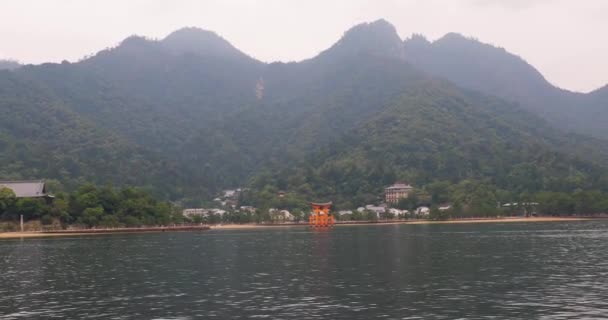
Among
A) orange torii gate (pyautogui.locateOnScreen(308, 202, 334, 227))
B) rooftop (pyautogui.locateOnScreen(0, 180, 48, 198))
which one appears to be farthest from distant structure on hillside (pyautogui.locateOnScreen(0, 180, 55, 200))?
orange torii gate (pyautogui.locateOnScreen(308, 202, 334, 227))

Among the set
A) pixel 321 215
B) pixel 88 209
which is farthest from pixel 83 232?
pixel 321 215

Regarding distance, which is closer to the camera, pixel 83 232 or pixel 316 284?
pixel 316 284

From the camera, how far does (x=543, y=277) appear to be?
44.7m

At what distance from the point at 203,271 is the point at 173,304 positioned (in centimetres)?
1694

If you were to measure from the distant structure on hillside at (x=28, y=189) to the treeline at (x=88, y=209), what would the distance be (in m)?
1.85

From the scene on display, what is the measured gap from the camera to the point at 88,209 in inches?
5177

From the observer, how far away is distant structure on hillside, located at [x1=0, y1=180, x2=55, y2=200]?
5062 inches

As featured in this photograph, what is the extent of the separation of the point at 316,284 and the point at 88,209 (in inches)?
3918

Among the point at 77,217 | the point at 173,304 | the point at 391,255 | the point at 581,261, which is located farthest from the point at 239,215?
the point at 173,304

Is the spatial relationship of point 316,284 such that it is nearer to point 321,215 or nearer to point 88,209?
point 88,209

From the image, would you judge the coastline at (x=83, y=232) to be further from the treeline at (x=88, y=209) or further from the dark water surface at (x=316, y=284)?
the dark water surface at (x=316, y=284)

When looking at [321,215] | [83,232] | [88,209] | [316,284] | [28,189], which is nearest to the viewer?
[316,284]

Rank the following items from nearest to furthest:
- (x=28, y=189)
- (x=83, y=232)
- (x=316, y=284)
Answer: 1. (x=316, y=284)
2. (x=83, y=232)
3. (x=28, y=189)

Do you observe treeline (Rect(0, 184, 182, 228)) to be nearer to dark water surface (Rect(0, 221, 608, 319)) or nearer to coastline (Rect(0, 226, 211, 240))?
coastline (Rect(0, 226, 211, 240))
